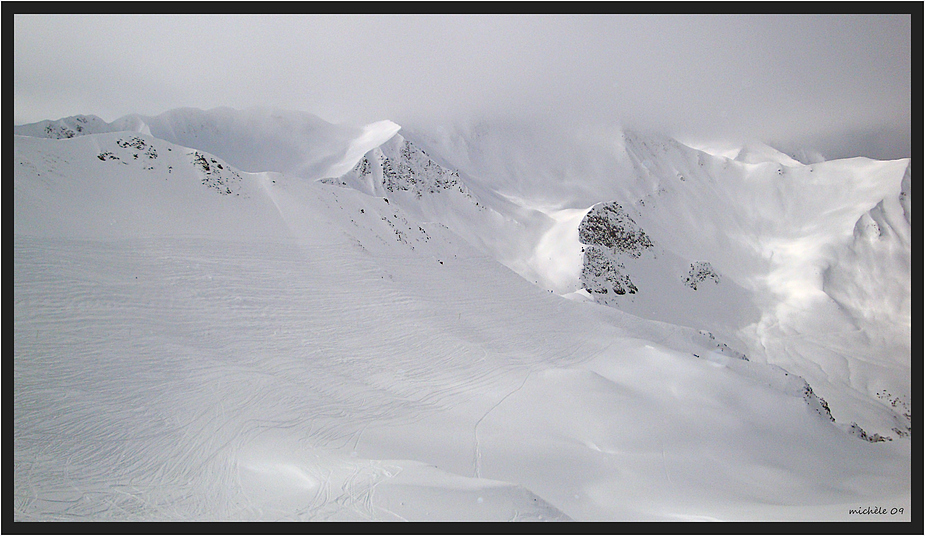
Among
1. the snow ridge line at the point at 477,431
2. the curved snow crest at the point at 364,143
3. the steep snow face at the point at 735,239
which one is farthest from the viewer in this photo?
the curved snow crest at the point at 364,143

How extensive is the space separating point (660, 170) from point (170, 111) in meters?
Result: 72.3

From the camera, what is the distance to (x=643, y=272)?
46.4 meters

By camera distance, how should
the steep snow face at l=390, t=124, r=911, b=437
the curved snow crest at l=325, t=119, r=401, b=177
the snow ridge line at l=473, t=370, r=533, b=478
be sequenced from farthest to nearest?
the curved snow crest at l=325, t=119, r=401, b=177 < the steep snow face at l=390, t=124, r=911, b=437 < the snow ridge line at l=473, t=370, r=533, b=478

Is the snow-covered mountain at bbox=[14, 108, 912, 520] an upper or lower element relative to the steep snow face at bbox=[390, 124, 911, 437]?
lower

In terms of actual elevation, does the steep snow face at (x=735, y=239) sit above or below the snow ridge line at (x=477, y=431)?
above

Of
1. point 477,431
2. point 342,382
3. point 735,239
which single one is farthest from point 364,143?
point 477,431

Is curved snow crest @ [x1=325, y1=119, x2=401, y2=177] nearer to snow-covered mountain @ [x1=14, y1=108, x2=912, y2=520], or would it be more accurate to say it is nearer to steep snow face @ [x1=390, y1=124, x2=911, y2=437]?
steep snow face @ [x1=390, y1=124, x2=911, y2=437]

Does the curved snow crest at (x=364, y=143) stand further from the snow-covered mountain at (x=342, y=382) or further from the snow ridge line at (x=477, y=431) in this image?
the snow ridge line at (x=477, y=431)

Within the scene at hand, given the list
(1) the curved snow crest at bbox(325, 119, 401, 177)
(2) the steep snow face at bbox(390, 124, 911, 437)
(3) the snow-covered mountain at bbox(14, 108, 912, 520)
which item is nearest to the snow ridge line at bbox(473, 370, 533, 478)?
(3) the snow-covered mountain at bbox(14, 108, 912, 520)

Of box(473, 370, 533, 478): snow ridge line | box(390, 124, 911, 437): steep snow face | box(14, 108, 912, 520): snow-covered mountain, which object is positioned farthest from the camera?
box(390, 124, 911, 437): steep snow face

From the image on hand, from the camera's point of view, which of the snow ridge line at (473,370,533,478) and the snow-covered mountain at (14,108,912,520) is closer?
the snow-covered mountain at (14,108,912,520)

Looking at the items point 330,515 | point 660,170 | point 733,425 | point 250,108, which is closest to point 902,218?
point 660,170

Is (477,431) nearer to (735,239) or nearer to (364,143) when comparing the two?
(364,143)

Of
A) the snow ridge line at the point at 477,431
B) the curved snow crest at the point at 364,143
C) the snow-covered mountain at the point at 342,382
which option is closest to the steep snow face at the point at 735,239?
the curved snow crest at the point at 364,143
